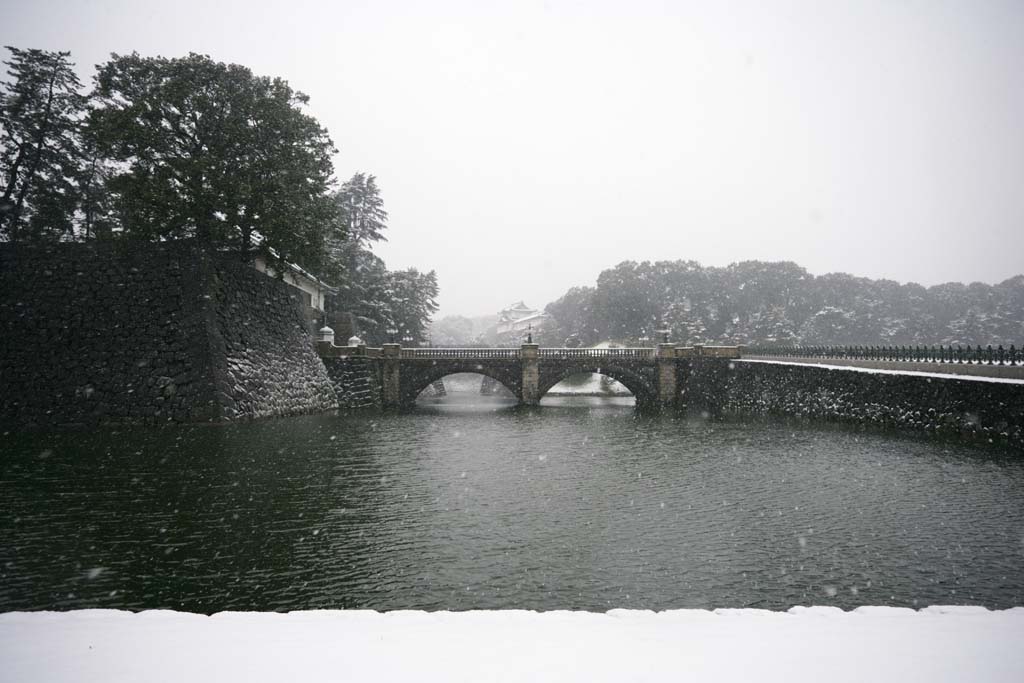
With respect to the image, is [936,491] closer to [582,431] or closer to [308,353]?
[582,431]

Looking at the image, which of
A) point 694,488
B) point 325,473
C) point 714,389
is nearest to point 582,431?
point 694,488

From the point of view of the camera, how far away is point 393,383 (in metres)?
44.2

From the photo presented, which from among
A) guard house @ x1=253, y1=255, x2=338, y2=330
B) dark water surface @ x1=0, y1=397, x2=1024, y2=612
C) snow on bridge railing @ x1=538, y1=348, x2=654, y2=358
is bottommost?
dark water surface @ x1=0, y1=397, x2=1024, y2=612

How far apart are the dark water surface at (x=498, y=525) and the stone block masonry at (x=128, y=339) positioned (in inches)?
148

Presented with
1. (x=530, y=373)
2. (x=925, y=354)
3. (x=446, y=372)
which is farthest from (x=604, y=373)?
(x=925, y=354)

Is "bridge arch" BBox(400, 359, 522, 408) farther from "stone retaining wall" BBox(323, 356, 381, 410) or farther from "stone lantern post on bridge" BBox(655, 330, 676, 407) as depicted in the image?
"stone lantern post on bridge" BBox(655, 330, 676, 407)

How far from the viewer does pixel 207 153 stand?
3278cm

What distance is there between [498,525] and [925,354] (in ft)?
87.3

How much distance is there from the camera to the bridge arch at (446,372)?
44.8m

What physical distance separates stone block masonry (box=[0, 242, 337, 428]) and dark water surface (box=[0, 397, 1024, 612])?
3750 millimetres

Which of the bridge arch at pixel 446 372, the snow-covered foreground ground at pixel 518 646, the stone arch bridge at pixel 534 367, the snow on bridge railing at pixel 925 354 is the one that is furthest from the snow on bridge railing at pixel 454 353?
the snow-covered foreground ground at pixel 518 646

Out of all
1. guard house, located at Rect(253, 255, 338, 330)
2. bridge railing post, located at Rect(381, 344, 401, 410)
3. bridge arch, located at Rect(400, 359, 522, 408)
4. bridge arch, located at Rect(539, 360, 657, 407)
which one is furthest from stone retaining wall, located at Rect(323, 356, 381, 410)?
bridge arch, located at Rect(539, 360, 657, 407)

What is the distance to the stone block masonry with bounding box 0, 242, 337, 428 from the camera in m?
26.1

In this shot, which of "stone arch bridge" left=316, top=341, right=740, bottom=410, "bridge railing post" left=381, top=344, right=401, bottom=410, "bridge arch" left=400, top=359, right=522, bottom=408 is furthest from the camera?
"bridge arch" left=400, top=359, right=522, bottom=408
